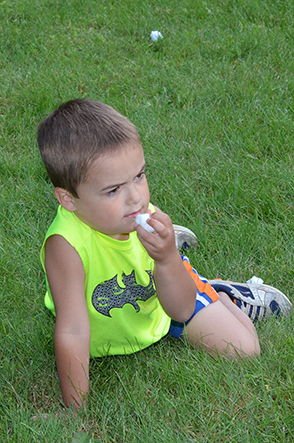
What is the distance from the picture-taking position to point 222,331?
2.59 metres

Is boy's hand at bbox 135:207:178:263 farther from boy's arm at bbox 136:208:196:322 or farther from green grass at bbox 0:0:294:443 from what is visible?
green grass at bbox 0:0:294:443

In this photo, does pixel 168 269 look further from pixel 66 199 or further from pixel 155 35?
pixel 155 35

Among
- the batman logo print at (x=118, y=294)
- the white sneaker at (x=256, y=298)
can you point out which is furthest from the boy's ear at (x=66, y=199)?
the white sneaker at (x=256, y=298)

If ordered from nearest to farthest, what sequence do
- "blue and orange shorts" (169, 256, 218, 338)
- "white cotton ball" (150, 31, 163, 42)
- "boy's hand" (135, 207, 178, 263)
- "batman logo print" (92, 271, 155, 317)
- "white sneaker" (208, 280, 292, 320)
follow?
"boy's hand" (135, 207, 178, 263) < "batman logo print" (92, 271, 155, 317) < "blue and orange shorts" (169, 256, 218, 338) < "white sneaker" (208, 280, 292, 320) < "white cotton ball" (150, 31, 163, 42)

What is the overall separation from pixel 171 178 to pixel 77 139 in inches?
63.5

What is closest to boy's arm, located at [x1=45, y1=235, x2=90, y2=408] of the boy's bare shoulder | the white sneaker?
the boy's bare shoulder

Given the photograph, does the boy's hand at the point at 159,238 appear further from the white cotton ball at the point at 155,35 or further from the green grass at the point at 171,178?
the white cotton ball at the point at 155,35

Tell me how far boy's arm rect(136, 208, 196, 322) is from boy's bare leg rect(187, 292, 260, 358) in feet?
0.87

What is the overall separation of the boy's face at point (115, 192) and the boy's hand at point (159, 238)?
9 centimetres

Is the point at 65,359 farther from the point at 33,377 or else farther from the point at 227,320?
the point at 227,320

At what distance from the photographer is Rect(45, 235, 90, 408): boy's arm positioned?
7.14ft

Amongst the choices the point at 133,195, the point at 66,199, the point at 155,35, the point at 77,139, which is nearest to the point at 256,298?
the point at 133,195

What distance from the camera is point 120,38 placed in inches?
213

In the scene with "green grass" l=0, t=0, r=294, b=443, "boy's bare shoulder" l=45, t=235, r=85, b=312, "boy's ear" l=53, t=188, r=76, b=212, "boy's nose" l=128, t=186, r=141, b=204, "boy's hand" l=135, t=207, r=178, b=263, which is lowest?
"green grass" l=0, t=0, r=294, b=443
